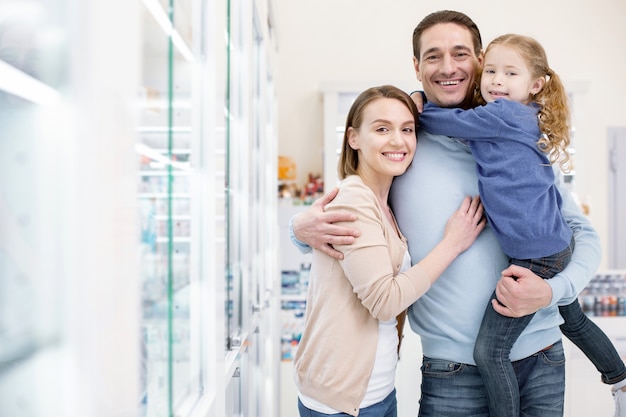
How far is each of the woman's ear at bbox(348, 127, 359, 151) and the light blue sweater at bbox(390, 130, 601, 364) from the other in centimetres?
16

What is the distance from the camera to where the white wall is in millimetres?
4984

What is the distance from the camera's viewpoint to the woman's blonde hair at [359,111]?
1522 mm

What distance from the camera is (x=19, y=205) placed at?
48cm

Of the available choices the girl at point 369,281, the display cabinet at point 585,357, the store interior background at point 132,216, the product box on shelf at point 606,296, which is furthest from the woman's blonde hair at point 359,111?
the product box on shelf at point 606,296

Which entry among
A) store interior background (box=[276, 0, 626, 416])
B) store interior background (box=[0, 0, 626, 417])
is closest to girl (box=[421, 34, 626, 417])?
store interior background (box=[0, 0, 626, 417])

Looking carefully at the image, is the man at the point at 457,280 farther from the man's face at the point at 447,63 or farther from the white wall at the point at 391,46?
the white wall at the point at 391,46

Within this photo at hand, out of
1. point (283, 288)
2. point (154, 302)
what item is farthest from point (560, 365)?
point (283, 288)

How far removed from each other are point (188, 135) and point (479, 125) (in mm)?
739

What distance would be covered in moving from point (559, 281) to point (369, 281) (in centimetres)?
52

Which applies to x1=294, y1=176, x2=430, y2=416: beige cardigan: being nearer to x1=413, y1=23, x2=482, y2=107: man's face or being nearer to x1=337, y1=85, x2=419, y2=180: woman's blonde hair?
x1=337, y1=85, x2=419, y2=180: woman's blonde hair

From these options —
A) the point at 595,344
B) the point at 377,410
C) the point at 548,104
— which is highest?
the point at 548,104

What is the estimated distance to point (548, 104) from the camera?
1.52 meters

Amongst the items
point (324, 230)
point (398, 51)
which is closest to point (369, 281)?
point (324, 230)

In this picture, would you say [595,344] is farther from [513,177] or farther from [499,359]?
[513,177]
